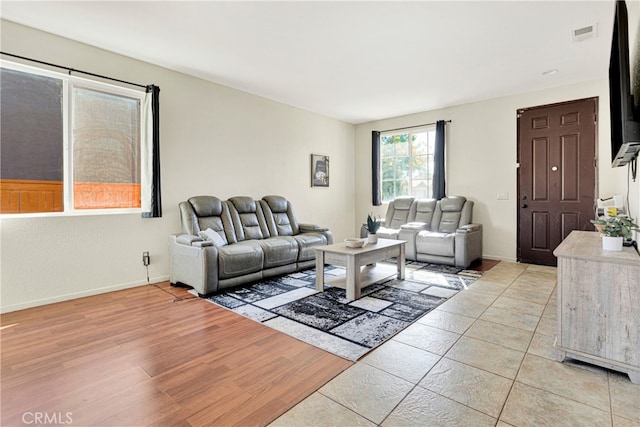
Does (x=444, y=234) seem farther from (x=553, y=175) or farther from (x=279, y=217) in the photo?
(x=279, y=217)

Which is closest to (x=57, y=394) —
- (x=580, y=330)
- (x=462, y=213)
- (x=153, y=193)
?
(x=153, y=193)

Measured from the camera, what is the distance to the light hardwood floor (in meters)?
1.59

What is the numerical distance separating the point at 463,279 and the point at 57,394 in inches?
159

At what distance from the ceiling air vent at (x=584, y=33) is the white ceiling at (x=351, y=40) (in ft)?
0.15

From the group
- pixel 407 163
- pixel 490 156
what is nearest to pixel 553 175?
pixel 490 156

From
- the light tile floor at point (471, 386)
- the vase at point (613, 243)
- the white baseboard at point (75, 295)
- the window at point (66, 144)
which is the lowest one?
the light tile floor at point (471, 386)

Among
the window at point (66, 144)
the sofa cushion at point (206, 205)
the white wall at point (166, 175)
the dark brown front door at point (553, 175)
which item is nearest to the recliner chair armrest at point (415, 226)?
the dark brown front door at point (553, 175)

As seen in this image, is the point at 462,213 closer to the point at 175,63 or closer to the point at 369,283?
the point at 369,283

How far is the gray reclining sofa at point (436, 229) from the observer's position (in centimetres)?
463

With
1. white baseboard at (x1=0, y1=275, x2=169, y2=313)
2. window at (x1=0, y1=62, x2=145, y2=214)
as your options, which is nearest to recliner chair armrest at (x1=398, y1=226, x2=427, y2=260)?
white baseboard at (x1=0, y1=275, x2=169, y2=313)

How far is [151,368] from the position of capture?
1.99 m

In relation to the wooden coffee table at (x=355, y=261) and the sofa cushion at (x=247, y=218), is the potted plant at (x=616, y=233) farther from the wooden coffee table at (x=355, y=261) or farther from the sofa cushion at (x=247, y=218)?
the sofa cushion at (x=247, y=218)

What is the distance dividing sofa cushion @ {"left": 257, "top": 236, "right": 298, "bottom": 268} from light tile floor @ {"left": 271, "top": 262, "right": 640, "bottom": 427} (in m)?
1.98

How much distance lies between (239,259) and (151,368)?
1688 mm
